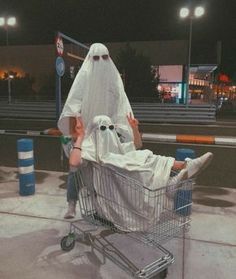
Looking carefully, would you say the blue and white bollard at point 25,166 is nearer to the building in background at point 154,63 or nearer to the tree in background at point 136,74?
the tree in background at point 136,74

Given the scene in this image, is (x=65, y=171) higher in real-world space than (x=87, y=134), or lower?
lower

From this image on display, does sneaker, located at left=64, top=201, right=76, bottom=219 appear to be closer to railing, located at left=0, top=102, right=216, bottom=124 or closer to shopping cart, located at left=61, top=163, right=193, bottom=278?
shopping cart, located at left=61, top=163, right=193, bottom=278

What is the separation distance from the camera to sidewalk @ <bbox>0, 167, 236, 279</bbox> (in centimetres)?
326

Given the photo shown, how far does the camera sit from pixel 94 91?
374cm

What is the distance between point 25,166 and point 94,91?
7.25 ft

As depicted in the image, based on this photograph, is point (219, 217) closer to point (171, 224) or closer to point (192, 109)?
point (171, 224)

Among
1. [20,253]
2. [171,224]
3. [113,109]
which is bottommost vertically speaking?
[20,253]

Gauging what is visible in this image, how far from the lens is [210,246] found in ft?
12.5

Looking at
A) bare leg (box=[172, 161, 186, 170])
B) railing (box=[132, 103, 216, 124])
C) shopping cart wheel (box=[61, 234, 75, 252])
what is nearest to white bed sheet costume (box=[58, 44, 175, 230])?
bare leg (box=[172, 161, 186, 170])

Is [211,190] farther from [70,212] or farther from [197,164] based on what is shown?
[197,164]

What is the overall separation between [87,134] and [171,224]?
1.18 meters

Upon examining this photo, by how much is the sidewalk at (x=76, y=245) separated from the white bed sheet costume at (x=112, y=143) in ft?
2.30

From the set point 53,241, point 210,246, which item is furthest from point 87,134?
point 210,246

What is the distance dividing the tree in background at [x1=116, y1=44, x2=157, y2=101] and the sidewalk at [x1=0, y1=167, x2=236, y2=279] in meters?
22.2
